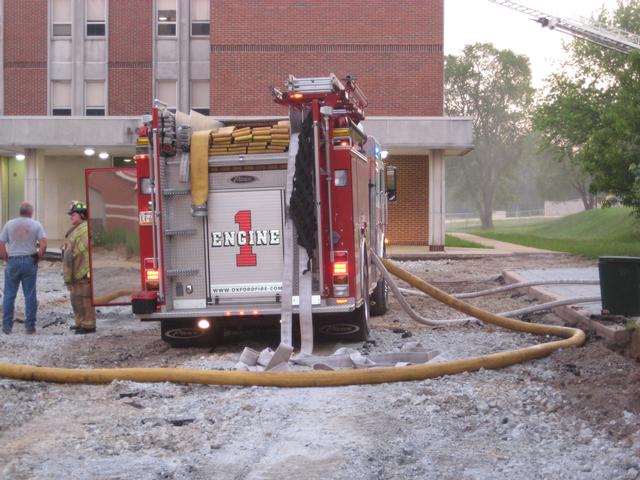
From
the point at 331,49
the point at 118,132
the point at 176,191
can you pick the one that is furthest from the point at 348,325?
the point at 331,49

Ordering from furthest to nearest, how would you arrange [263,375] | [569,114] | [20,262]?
1. [569,114]
2. [20,262]
3. [263,375]

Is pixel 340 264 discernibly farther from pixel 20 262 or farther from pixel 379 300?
pixel 20 262

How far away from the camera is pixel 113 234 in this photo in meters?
11.4

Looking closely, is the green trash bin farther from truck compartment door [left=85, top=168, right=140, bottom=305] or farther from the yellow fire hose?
truck compartment door [left=85, top=168, right=140, bottom=305]

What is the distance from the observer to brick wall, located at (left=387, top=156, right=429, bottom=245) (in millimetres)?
33938

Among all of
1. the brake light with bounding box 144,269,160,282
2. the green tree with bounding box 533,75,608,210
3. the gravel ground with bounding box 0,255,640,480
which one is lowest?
the gravel ground with bounding box 0,255,640,480

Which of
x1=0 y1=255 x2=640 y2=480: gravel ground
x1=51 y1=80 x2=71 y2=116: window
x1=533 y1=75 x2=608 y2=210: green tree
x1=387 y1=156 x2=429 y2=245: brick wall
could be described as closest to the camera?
x1=0 y1=255 x2=640 y2=480: gravel ground

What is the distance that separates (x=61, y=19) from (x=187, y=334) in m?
28.1

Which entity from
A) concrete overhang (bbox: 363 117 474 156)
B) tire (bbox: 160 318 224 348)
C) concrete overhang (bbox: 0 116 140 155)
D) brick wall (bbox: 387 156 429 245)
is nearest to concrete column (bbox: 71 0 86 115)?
concrete overhang (bbox: 0 116 140 155)

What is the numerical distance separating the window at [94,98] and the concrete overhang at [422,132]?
11.6 m

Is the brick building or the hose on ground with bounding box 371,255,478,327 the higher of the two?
the brick building

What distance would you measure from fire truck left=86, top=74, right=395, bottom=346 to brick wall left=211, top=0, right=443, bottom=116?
75.2 feet

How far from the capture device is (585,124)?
135 ft

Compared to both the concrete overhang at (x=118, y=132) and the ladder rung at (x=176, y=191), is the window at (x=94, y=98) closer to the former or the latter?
Result: the concrete overhang at (x=118, y=132)
